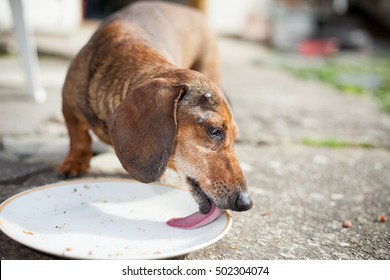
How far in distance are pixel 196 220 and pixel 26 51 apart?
8.83 ft

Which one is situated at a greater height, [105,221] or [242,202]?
[242,202]

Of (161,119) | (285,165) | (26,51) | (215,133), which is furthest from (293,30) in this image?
(161,119)

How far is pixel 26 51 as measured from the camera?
14.4ft

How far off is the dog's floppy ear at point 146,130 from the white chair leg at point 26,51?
7.72ft

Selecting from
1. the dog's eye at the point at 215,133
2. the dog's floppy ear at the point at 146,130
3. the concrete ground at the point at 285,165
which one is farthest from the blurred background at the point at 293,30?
the dog's floppy ear at the point at 146,130

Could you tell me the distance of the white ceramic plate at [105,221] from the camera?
2062mm

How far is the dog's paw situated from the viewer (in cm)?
310

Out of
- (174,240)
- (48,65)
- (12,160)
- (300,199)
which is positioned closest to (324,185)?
(300,199)

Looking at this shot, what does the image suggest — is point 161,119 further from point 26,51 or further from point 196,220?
point 26,51

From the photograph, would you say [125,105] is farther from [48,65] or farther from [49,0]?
[49,0]

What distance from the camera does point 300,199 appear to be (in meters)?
3.09

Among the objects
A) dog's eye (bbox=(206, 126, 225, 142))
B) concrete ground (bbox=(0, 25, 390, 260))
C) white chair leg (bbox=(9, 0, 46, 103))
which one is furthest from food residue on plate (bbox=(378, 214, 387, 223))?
white chair leg (bbox=(9, 0, 46, 103))

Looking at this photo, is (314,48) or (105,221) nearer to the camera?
(105,221)

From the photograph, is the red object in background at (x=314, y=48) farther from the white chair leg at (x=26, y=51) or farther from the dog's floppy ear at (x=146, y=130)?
the dog's floppy ear at (x=146, y=130)
